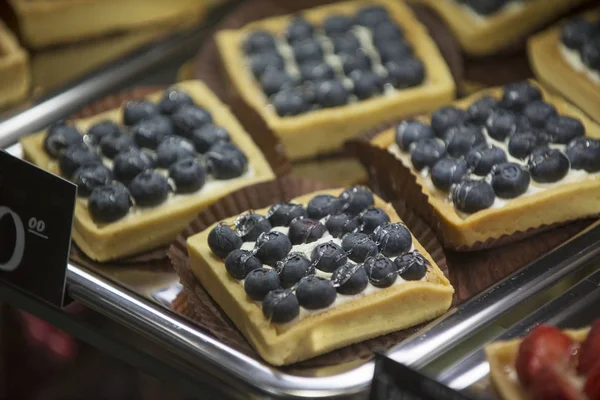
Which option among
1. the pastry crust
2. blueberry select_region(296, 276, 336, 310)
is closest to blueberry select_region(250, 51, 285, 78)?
blueberry select_region(296, 276, 336, 310)

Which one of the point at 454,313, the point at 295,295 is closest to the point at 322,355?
the point at 295,295

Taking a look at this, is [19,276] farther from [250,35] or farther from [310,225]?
[250,35]

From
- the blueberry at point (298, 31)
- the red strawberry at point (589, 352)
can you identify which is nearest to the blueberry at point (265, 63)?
the blueberry at point (298, 31)

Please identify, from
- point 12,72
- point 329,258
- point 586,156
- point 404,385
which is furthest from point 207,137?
point 404,385

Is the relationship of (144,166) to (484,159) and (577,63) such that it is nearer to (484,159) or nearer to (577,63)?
Answer: (484,159)

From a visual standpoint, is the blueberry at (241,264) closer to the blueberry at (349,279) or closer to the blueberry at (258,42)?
the blueberry at (349,279)

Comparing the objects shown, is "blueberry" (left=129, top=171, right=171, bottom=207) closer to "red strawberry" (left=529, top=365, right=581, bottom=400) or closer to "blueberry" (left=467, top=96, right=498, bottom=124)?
"blueberry" (left=467, top=96, right=498, bottom=124)
